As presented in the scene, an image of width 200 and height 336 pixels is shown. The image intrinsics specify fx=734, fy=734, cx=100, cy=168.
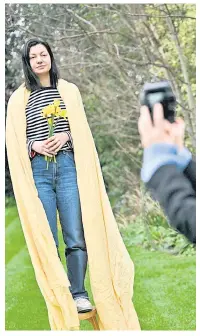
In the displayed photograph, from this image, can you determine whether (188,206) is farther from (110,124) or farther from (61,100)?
(110,124)

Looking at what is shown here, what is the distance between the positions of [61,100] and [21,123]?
0.21m

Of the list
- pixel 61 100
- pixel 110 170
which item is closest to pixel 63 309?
pixel 61 100

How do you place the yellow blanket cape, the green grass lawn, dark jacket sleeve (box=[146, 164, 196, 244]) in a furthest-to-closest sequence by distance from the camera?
the green grass lawn → the yellow blanket cape → dark jacket sleeve (box=[146, 164, 196, 244])

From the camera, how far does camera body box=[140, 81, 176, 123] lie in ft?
4.25

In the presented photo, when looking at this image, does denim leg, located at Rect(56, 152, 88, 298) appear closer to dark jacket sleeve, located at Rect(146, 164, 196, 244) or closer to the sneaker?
the sneaker

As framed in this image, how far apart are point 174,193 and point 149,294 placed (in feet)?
12.0

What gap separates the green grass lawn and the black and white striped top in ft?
4.73

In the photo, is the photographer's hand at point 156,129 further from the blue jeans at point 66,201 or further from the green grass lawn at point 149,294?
the green grass lawn at point 149,294

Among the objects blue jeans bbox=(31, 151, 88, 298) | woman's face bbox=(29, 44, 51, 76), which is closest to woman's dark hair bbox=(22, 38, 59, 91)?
woman's face bbox=(29, 44, 51, 76)

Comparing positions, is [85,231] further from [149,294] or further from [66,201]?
[149,294]

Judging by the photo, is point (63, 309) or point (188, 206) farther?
point (63, 309)

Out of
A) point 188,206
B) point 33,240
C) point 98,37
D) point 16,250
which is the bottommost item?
point 16,250

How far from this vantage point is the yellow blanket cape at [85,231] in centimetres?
329

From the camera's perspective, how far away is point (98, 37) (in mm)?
4863
